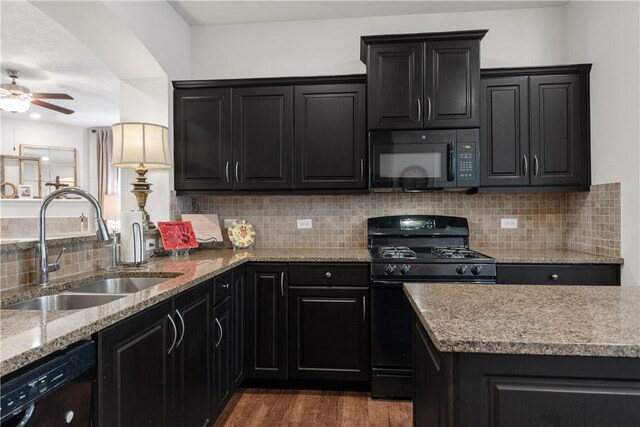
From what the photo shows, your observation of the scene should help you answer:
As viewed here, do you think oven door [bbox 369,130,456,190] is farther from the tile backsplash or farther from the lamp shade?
the lamp shade

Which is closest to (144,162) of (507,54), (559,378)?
(559,378)

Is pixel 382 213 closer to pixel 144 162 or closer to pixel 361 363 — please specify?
pixel 361 363

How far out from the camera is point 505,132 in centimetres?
273

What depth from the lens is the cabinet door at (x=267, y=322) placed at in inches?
102

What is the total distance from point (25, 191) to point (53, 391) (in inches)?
284

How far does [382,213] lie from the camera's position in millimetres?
3119

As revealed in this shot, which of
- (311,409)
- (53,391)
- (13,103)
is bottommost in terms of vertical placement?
(311,409)

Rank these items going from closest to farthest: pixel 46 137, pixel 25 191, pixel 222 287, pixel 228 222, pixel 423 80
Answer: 1. pixel 222 287
2. pixel 423 80
3. pixel 228 222
4. pixel 25 191
5. pixel 46 137

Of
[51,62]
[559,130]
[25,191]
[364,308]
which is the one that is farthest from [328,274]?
[25,191]

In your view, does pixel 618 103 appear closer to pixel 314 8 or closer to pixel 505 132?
pixel 505 132

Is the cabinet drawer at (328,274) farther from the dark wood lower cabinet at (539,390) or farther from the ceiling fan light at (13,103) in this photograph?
the ceiling fan light at (13,103)

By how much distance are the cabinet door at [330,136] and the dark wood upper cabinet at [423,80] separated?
158 mm

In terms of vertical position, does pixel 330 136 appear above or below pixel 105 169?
below

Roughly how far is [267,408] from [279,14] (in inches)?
115
